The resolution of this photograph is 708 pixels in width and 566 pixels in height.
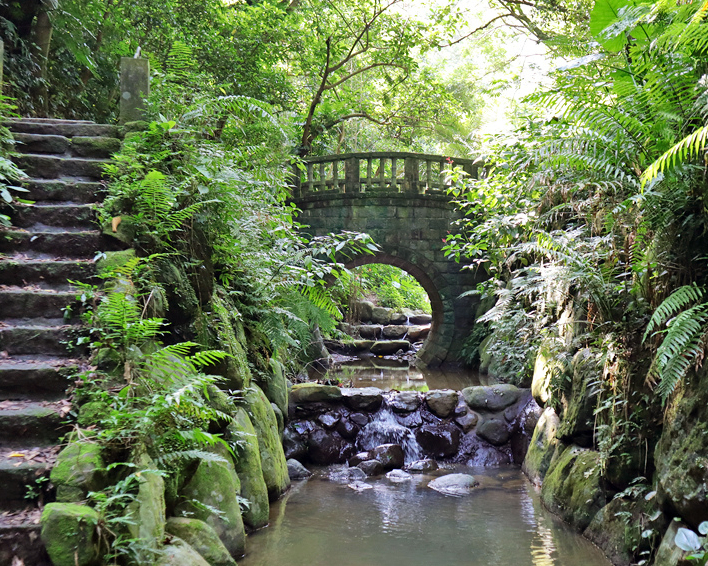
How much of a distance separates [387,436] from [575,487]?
3.14 metres

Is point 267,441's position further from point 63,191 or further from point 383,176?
point 383,176

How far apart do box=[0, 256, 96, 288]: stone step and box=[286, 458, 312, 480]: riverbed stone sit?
11.0 feet

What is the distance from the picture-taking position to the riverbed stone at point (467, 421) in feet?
25.1

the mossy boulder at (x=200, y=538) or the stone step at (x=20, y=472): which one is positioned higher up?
the stone step at (x=20, y=472)

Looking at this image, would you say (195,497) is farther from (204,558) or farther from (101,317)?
(101,317)

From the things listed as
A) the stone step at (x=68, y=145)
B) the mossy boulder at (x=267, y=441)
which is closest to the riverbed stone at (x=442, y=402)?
the mossy boulder at (x=267, y=441)

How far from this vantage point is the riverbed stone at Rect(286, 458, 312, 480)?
20.6 ft

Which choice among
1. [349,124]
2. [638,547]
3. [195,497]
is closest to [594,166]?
[638,547]

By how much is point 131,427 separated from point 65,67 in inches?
352

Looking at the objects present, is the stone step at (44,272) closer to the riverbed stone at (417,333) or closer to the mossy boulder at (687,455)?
the mossy boulder at (687,455)

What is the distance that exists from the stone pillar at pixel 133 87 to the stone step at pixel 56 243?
174cm

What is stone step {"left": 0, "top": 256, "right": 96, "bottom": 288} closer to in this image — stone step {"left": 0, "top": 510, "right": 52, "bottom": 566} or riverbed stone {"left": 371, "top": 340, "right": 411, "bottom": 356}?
stone step {"left": 0, "top": 510, "right": 52, "bottom": 566}

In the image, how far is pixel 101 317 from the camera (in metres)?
3.20

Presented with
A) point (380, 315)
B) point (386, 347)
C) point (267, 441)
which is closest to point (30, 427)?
point (267, 441)
